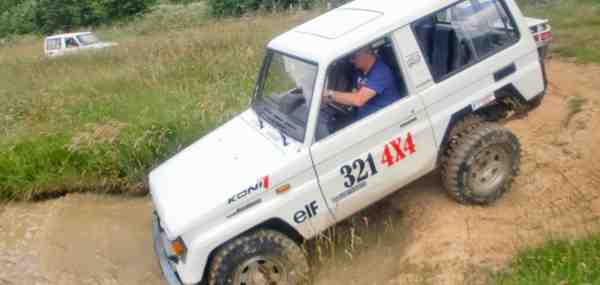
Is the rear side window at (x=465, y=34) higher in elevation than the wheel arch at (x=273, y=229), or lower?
higher

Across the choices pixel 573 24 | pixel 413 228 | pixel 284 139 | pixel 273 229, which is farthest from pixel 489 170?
pixel 573 24

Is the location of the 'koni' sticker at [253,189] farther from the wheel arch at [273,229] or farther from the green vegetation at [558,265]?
the green vegetation at [558,265]

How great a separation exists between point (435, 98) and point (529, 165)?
166 cm

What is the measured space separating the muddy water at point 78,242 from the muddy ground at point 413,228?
0.01 meters

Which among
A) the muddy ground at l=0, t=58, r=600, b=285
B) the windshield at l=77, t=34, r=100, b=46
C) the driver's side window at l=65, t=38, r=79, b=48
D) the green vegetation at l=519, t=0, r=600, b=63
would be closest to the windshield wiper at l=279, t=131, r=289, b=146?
the muddy ground at l=0, t=58, r=600, b=285

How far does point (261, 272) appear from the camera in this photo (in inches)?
150

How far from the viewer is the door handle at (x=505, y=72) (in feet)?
14.1

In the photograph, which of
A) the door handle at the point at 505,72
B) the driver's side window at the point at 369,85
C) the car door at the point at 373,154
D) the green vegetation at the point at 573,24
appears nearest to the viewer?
the car door at the point at 373,154

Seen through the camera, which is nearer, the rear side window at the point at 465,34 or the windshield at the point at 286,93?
the windshield at the point at 286,93

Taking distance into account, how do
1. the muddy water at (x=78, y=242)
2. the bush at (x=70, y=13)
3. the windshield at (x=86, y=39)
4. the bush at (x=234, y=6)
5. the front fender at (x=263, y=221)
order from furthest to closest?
the bush at (x=70, y=13)
the bush at (x=234, y=6)
the windshield at (x=86, y=39)
the muddy water at (x=78, y=242)
the front fender at (x=263, y=221)

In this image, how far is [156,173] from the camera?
4.50m

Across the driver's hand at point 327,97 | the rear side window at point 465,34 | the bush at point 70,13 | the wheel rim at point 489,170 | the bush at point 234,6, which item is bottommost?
the bush at point 70,13

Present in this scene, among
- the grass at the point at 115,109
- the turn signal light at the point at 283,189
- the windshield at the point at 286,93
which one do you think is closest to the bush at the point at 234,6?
the grass at the point at 115,109

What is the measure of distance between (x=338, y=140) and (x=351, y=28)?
3.02 ft
